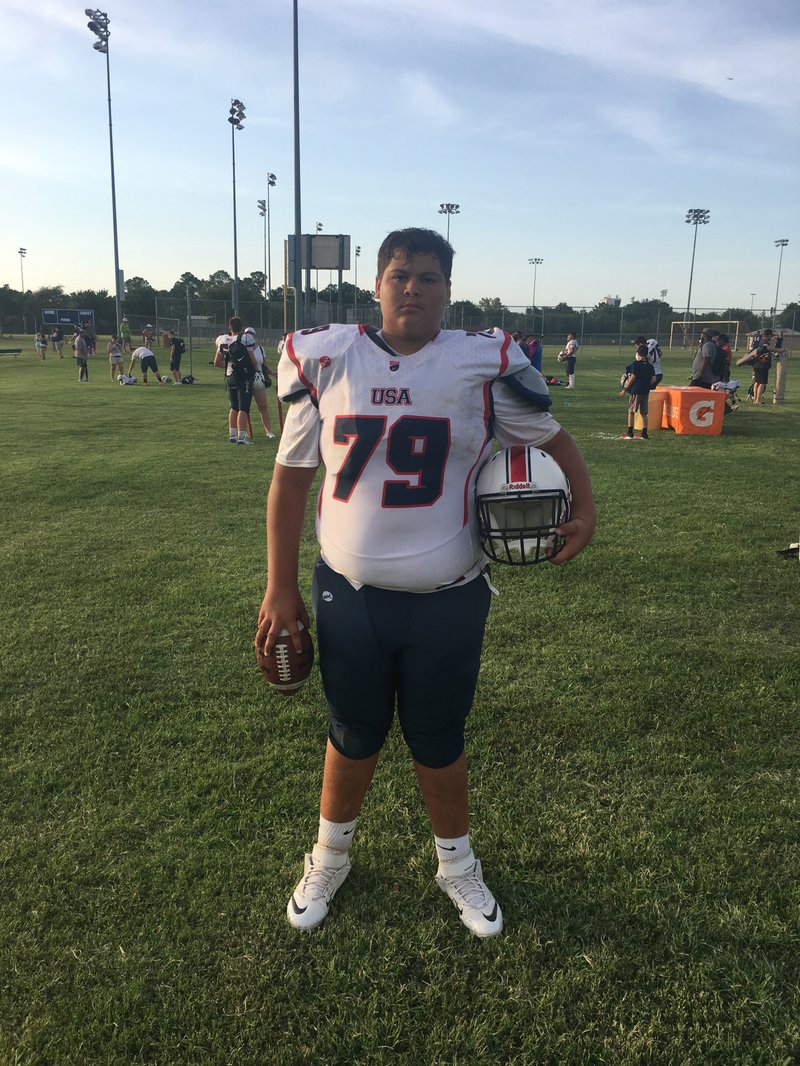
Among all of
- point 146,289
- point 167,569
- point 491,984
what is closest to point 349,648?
point 491,984

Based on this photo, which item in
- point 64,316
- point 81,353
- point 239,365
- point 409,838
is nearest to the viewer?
point 409,838

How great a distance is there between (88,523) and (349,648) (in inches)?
229

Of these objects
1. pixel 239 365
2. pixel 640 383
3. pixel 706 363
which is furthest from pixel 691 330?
pixel 239 365

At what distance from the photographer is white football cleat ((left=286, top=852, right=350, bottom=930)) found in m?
2.39

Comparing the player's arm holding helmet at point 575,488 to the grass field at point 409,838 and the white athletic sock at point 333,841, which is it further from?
the grass field at point 409,838

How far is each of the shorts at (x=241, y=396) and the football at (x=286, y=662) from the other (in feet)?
32.0

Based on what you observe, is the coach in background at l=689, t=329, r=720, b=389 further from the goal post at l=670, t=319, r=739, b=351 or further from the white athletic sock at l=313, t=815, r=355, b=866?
the goal post at l=670, t=319, r=739, b=351

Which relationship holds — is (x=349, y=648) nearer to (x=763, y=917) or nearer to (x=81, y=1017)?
(x=81, y=1017)

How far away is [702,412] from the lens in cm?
1334

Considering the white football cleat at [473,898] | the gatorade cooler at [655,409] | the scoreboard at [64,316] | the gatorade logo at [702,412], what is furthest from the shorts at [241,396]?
the scoreboard at [64,316]

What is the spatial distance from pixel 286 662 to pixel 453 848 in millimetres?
839

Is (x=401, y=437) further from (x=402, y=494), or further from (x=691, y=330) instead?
(x=691, y=330)

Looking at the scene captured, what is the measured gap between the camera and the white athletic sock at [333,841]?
2473 mm

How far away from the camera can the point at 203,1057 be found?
1.96m
